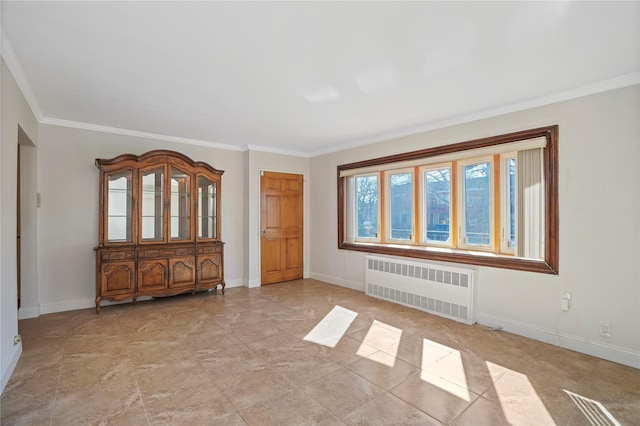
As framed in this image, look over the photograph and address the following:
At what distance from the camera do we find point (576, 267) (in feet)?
9.86

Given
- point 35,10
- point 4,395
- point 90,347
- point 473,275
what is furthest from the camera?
point 473,275

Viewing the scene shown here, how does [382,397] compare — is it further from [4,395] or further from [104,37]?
[104,37]

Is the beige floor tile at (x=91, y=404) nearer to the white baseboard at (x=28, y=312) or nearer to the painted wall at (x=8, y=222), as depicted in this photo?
the painted wall at (x=8, y=222)

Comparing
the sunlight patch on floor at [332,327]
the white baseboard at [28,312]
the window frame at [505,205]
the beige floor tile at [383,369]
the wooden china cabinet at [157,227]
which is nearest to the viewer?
the beige floor tile at [383,369]

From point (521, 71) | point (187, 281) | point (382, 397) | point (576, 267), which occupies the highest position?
point (521, 71)

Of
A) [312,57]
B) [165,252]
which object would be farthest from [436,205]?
[165,252]

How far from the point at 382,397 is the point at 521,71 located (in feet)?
9.17

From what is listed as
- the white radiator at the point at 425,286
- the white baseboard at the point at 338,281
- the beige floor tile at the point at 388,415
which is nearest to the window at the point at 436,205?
the white radiator at the point at 425,286

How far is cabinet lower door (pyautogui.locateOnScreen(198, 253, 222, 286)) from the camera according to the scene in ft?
15.6

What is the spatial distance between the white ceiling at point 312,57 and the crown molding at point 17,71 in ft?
0.05

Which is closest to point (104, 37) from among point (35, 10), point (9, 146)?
point (35, 10)

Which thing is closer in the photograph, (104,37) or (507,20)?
(507,20)

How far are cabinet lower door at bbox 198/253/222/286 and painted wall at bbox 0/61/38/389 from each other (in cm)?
217

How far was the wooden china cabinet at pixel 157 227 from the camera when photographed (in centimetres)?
412
